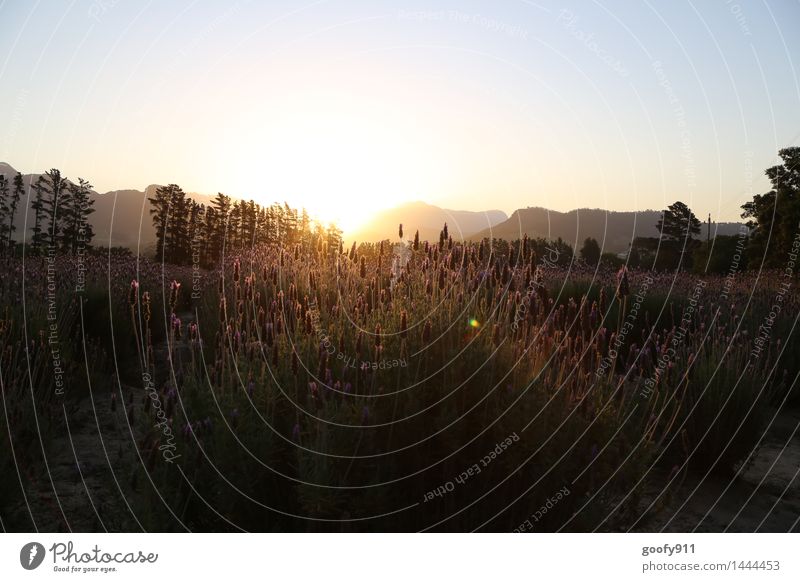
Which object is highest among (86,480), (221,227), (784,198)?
(784,198)

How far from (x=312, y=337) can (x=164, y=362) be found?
3.46 m

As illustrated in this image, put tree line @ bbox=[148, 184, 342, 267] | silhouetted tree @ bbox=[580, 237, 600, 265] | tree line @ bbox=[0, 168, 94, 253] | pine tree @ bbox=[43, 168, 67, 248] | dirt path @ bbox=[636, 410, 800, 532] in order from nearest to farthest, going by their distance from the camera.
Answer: dirt path @ bbox=[636, 410, 800, 532] → pine tree @ bbox=[43, 168, 67, 248] → tree line @ bbox=[0, 168, 94, 253] → tree line @ bbox=[148, 184, 342, 267] → silhouetted tree @ bbox=[580, 237, 600, 265]

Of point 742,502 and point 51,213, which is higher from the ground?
point 51,213

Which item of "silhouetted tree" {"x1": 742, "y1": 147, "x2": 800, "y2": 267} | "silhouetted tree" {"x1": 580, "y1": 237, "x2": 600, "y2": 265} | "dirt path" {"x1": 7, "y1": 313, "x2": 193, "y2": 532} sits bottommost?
"dirt path" {"x1": 7, "y1": 313, "x2": 193, "y2": 532}

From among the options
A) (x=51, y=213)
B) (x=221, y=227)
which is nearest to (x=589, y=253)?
(x=221, y=227)

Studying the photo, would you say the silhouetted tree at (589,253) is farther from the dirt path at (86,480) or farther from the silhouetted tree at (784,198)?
the dirt path at (86,480)

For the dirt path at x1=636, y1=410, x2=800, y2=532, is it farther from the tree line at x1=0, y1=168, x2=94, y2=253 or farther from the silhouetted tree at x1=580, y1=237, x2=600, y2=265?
the silhouetted tree at x1=580, y1=237, x2=600, y2=265

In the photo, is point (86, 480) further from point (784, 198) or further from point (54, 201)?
point (784, 198)

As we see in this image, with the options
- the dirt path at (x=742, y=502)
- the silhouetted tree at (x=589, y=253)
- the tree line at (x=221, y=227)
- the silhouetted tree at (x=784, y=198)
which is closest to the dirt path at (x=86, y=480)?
the tree line at (x=221, y=227)

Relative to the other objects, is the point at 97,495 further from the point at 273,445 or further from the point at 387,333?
the point at 387,333

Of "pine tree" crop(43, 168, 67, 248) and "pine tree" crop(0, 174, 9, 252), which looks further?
"pine tree" crop(43, 168, 67, 248)

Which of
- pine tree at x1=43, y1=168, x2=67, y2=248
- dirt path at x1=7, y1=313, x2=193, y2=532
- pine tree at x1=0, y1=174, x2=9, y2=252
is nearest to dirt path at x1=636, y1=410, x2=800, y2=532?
dirt path at x1=7, y1=313, x2=193, y2=532
